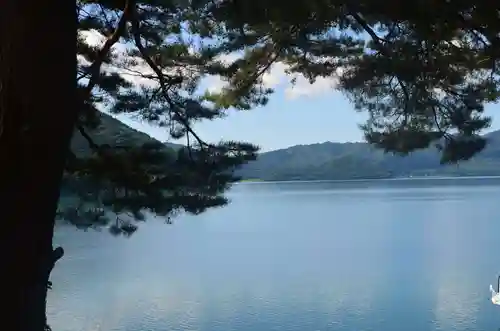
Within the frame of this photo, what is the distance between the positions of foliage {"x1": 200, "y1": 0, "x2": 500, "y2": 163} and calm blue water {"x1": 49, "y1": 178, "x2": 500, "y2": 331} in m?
2.95

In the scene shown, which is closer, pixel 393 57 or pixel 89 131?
pixel 393 57

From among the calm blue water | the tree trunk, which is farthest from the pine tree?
the calm blue water

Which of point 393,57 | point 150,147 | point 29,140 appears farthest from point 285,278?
point 29,140

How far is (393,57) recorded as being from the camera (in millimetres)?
2428

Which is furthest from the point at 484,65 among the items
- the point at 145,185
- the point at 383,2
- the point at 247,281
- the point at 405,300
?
the point at 247,281

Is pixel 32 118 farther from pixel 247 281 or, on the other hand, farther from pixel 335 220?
pixel 335 220

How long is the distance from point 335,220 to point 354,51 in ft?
57.9

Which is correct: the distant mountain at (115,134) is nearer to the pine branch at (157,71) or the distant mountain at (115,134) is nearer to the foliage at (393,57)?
the pine branch at (157,71)

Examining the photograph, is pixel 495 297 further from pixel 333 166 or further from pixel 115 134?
pixel 333 166

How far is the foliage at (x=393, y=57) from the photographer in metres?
2.09

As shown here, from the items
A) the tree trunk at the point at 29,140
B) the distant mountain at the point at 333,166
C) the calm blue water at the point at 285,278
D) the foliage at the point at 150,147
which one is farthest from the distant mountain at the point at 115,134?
the distant mountain at the point at 333,166

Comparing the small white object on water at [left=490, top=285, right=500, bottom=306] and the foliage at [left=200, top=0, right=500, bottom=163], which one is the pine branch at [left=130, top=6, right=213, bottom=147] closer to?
the foliage at [left=200, top=0, right=500, bottom=163]

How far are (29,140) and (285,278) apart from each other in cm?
939

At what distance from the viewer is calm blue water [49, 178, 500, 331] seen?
8047 millimetres
